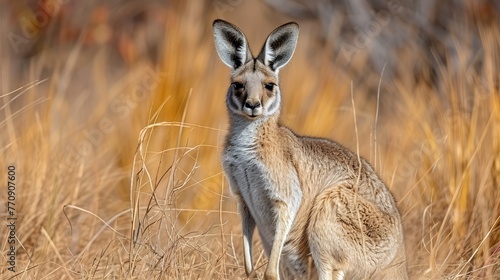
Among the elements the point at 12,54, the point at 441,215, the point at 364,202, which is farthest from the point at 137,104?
the point at 12,54

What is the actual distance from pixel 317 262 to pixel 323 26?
504 centimetres

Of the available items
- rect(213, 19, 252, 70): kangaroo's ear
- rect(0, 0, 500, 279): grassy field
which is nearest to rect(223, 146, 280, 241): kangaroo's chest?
rect(0, 0, 500, 279): grassy field

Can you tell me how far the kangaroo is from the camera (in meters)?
3.89

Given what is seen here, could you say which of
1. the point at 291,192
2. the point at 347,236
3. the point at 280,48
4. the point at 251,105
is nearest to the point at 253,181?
the point at 291,192

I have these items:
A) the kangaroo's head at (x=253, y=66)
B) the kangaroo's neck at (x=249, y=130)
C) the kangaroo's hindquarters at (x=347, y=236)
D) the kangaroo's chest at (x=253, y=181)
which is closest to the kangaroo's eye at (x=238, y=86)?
the kangaroo's head at (x=253, y=66)

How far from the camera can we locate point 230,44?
4.08m

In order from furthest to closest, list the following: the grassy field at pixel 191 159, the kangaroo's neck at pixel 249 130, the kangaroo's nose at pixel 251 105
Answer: the grassy field at pixel 191 159, the kangaroo's neck at pixel 249 130, the kangaroo's nose at pixel 251 105

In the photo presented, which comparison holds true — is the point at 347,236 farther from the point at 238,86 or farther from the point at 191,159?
the point at 191,159

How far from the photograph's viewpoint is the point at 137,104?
20.8 ft

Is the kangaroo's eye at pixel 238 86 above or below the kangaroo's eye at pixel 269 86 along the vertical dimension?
above

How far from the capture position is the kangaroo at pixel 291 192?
389 cm

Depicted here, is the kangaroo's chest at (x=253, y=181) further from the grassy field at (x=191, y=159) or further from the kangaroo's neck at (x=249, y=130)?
the grassy field at (x=191, y=159)

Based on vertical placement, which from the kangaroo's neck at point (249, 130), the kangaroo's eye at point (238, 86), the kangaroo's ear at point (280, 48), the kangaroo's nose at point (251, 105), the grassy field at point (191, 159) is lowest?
the grassy field at point (191, 159)

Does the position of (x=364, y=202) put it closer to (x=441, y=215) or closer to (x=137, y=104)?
(x=441, y=215)
